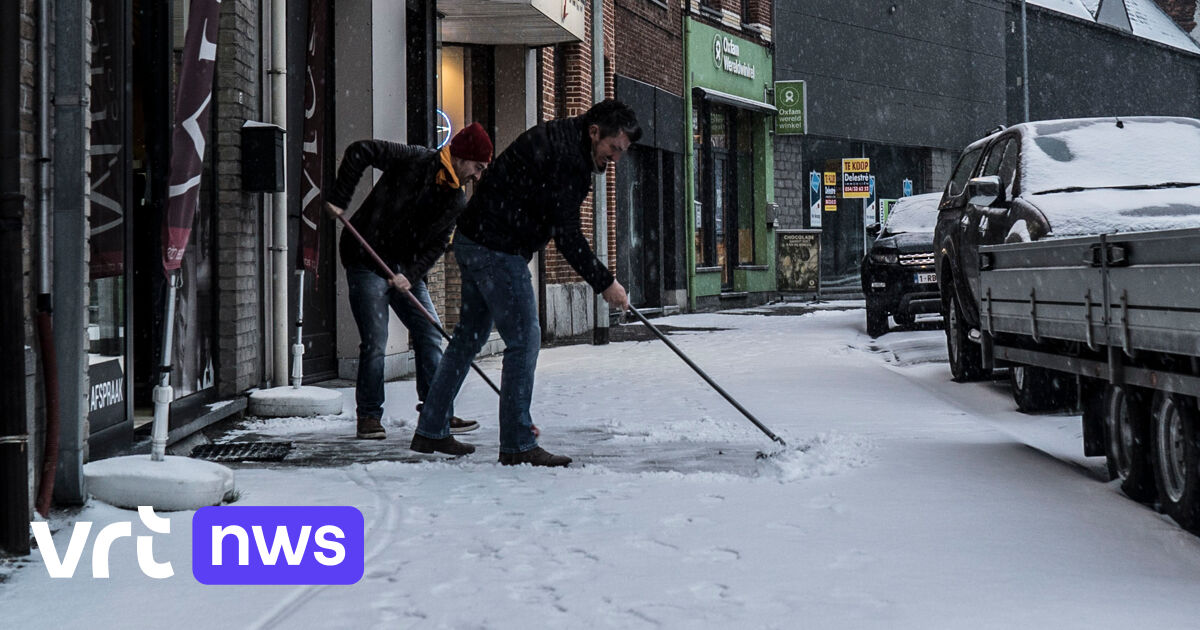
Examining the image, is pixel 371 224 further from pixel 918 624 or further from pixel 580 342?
pixel 580 342

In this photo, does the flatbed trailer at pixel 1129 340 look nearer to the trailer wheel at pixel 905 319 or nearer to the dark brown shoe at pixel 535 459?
the dark brown shoe at pixel 535 459

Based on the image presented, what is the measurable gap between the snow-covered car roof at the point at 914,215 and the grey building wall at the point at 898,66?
12423 mm

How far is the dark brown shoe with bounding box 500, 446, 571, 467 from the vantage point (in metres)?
6.65

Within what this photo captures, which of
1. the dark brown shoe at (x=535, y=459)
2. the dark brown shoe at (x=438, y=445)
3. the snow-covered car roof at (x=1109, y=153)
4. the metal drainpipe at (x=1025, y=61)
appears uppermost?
the metal drainpipe at (x=1025, y=61)

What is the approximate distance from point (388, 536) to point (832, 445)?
2.84 meters

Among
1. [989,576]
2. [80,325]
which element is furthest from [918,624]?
[80,325]

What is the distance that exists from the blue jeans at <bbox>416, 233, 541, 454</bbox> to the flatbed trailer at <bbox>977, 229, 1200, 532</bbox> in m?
2.36

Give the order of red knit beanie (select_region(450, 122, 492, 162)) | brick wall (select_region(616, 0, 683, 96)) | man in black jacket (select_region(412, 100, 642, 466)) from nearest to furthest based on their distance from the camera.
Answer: man in black jacket (select_region(412, 100, 642, 466))
red knit beanie (select_region(450, 122, 492, 162))
brick wall (select_region(616, 0, 683, 96))

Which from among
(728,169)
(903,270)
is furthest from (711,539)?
(728,169)

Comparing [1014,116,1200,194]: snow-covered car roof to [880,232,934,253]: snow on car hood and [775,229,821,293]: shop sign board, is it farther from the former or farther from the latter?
[775,229,821,293]: shop sign board

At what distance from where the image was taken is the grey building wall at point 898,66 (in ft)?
102

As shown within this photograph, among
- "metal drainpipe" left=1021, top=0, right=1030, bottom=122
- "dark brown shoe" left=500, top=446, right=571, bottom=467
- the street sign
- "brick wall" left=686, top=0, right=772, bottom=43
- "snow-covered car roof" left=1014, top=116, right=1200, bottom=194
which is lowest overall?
"dark brown shoe" left=500, top=446, right=571, bottom=467

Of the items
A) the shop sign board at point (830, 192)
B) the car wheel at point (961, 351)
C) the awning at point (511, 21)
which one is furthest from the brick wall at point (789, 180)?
the car wheel at point (961, 351)

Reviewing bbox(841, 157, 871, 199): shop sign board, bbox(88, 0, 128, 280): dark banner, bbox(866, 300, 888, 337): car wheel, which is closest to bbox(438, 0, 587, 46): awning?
bbox(866, 300, 888, 337): car wheel
